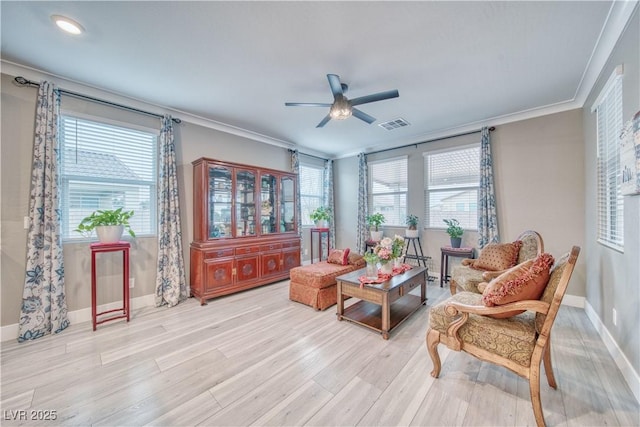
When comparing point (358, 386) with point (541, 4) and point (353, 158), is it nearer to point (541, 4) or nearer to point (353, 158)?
point (541, 4)

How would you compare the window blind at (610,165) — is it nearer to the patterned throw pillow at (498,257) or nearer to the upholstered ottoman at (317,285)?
the patterned throw pillow at (498,257)

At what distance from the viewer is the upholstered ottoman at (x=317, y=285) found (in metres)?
3.26

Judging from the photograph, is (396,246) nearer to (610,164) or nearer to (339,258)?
(339,258)

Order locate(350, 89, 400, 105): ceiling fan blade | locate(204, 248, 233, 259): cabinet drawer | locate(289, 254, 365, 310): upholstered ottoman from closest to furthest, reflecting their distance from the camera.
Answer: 1. locate(350, 89, 400, 105): ceiling fan blade
2. locate(289, 254, 365, 310): upholstered ottoman
3. locate(204, 248, 233, 259): cabinet drawer

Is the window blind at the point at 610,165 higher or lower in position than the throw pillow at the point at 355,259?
higher

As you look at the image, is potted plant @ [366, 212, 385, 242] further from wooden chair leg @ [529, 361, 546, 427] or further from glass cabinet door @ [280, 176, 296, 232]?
wooden chair leg @ [529, 361, 546, 427]

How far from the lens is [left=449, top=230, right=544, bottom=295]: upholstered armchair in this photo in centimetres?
301

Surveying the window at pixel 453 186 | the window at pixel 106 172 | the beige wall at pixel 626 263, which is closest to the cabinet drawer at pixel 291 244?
the window at pixel 106 172

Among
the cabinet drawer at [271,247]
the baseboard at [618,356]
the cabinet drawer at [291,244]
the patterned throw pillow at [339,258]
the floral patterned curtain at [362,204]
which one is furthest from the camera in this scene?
the floral patterned curtain at [362,204]

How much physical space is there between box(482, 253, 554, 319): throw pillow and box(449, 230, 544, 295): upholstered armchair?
→ 141cm

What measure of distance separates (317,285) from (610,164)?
335cm

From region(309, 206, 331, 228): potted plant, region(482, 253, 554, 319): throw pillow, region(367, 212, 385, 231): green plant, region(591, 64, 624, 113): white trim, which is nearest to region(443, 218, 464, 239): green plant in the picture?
region(367, 212, 385, 231): green plant

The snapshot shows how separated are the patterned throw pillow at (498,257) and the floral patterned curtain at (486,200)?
633 millimetres

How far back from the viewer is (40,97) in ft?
8.76
